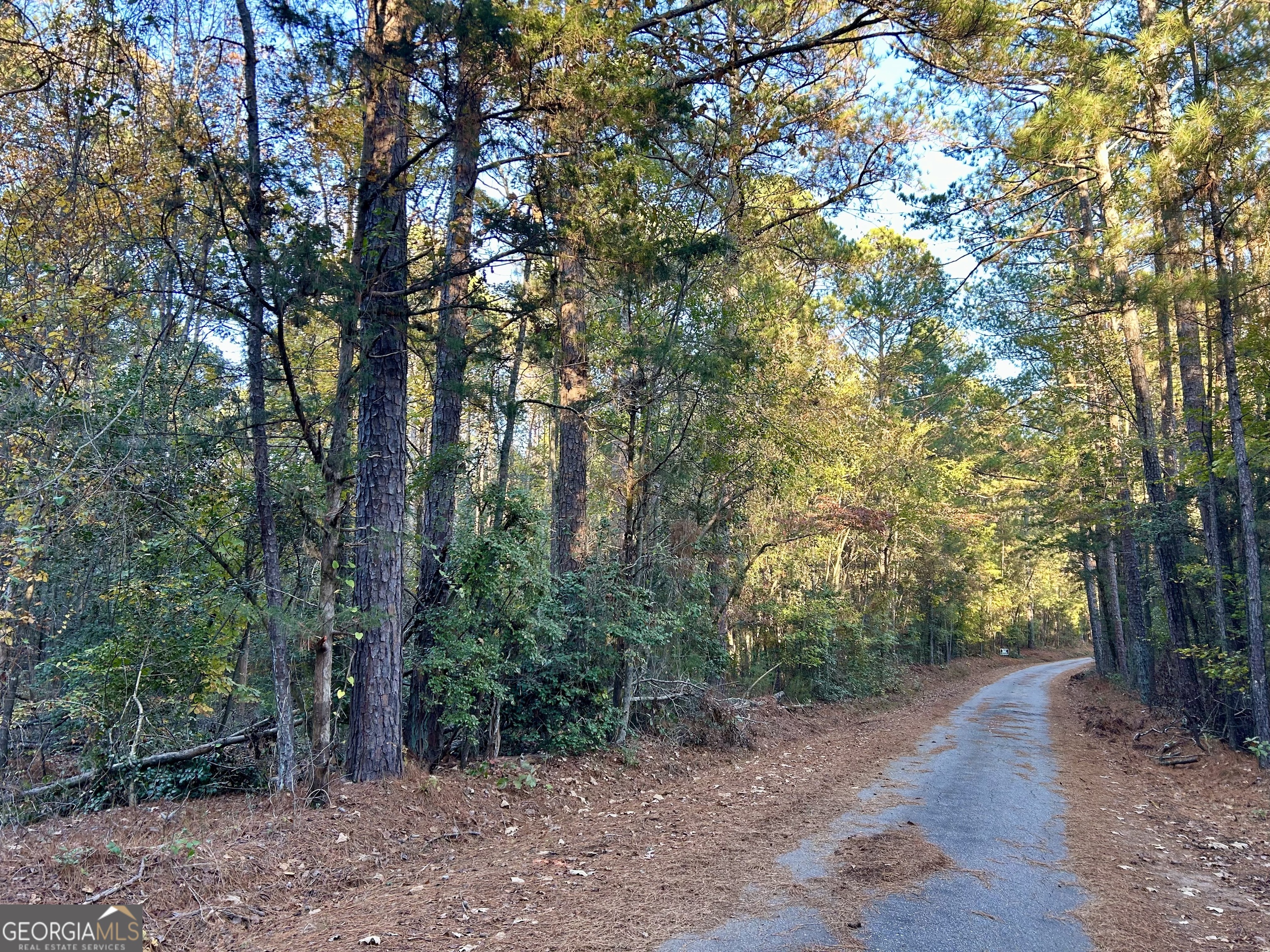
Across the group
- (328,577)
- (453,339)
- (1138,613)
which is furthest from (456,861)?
(1138,613)

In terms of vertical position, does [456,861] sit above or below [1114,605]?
below

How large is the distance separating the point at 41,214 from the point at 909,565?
25.9 m

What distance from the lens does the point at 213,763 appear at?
25.4ft

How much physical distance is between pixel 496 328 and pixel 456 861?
18.9ft

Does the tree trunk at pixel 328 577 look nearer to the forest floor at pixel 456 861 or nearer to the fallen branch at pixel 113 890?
the forest floor at pixel 456 861

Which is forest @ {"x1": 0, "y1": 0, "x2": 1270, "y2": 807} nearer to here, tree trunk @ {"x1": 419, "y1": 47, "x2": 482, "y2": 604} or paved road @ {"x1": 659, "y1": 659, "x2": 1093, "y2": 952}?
tree trunk @ {"x1": 419, "y1": 47, "x2": 482, "y2": 604}

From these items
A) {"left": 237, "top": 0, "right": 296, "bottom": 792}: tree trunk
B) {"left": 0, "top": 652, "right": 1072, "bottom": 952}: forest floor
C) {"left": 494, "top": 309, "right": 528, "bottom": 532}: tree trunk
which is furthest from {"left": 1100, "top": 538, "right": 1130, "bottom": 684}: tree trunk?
{"left": 237, "top": 0, "right": 296, "bottom": 792}: tree trunk

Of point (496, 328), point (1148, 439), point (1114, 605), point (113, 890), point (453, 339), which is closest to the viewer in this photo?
point (113, 890)

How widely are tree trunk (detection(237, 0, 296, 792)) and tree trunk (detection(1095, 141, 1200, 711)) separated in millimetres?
11166

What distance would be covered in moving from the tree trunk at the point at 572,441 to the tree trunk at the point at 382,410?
322 centimetres

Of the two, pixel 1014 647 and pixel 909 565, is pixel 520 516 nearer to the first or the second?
pixel 909 565

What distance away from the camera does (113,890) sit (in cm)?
445

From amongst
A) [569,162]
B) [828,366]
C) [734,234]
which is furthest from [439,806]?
[828,366]

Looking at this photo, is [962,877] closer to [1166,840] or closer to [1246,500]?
[1166,840]
